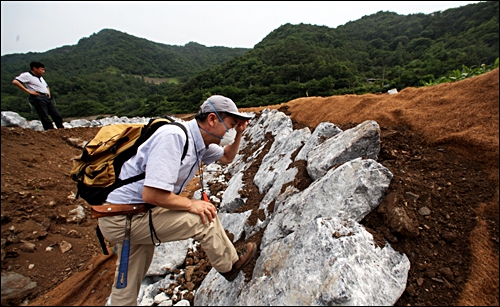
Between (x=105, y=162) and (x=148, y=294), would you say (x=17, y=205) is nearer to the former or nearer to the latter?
(x=148, y=294)

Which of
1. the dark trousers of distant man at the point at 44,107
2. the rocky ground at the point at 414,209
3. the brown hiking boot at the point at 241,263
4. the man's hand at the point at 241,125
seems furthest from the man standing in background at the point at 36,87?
the brown hiking boot at the point at 241,263

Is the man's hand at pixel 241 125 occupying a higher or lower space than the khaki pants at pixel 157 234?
higher

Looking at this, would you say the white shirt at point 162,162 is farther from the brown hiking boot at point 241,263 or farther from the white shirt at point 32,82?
the white shirt at point 32,82

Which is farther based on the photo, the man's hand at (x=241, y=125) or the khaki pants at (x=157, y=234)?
the man's hand at (x=241, y=125)

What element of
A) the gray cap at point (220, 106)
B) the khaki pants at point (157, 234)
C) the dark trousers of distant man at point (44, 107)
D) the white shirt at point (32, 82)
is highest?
the white shirt at point (32, 82)

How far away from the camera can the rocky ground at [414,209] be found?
1828 mm

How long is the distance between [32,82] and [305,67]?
48.5 m

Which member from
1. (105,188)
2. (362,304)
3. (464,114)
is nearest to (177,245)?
(105,188)

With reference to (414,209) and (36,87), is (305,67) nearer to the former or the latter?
(36,87)

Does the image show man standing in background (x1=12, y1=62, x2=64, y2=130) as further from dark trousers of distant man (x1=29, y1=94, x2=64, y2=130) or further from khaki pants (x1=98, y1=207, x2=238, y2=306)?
khaki pants (x1=98, y1=207, x2=238, y2=306)

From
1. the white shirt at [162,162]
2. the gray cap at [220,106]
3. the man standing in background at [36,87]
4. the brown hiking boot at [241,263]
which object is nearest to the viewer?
the white shirt at [162,162]

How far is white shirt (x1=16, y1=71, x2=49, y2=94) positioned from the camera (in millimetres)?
6764

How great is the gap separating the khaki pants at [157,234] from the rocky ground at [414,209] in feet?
2.44

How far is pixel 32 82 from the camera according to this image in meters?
6.97
